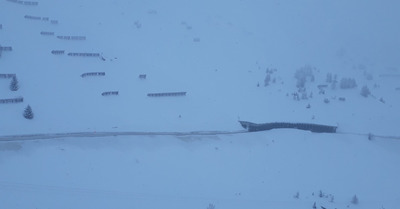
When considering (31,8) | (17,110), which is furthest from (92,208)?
(31,8)

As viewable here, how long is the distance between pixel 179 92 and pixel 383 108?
607 inches

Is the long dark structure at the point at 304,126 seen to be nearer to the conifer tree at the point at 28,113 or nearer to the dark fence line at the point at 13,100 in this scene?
the conifer tree at the point at 28,113

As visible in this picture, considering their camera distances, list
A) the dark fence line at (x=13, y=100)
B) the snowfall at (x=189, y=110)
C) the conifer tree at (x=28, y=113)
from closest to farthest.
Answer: the snowfall at (x=189, y=110)
the conifer tree at (x=28, y=113)
the dark fence line at (x=13, y=100)

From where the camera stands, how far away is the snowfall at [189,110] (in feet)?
73.2

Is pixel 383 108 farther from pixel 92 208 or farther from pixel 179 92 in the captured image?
pixel 92 208

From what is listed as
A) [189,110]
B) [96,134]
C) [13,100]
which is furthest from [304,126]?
[13,100]

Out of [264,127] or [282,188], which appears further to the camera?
[264,127]

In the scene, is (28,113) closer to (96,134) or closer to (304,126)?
(96,134)

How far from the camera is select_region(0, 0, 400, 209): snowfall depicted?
22312 mm

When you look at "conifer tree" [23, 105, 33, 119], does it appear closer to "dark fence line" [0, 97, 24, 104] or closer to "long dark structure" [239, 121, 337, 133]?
"dark fence line" [0, 97, 24, 104]

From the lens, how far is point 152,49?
37250 mm

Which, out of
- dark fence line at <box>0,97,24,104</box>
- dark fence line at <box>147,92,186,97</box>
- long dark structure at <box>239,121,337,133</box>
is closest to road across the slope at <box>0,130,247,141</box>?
long dark structure at <box>239,121,337,133</box>

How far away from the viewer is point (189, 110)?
30078 millimetres

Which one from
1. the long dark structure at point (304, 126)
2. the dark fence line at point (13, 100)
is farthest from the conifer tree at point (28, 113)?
the long dark structure at point (304, 126)
